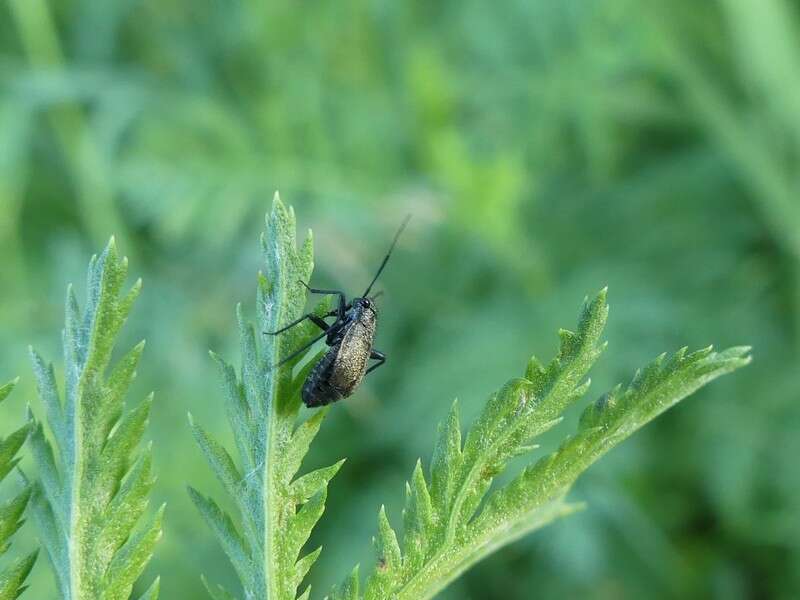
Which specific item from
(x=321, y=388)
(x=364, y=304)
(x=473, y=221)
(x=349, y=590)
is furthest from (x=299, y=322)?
(x=473, y=221)

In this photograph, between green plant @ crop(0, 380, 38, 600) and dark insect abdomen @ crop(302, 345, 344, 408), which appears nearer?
green plant @ crop(0, 380, 38, 600)

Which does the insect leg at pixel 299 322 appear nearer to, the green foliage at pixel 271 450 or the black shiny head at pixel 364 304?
the green foliage at pixel 271 450

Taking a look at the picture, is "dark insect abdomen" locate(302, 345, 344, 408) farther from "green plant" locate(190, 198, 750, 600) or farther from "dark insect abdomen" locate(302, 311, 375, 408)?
"green plant" locate(190, 198, 750, 600)

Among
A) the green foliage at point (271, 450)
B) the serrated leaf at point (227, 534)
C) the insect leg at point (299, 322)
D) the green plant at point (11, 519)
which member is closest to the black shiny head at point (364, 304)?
Result: the insect leg at point (299, 322)

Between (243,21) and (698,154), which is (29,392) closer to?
(243,21)

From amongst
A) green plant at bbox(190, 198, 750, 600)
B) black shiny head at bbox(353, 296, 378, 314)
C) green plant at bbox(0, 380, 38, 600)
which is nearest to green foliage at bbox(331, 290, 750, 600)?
green plant at bbox(190, 198, 750, 600)

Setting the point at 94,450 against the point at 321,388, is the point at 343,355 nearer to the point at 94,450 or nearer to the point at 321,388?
the point at 321,388

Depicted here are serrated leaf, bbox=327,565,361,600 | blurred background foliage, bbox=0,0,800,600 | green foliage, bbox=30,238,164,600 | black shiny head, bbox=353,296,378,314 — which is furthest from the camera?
blurred background foliage, bbox=0,0,800,600
